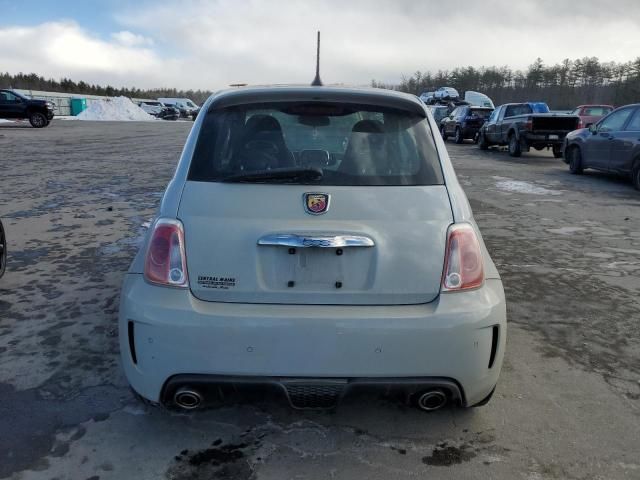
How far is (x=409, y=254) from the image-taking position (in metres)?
2.49

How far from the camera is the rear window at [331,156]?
267 cm

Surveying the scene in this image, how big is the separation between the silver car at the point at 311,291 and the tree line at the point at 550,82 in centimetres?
7612

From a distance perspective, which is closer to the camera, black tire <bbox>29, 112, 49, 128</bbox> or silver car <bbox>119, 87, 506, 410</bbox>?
silver car <bbox>119, 87, 506, 410</bbox>

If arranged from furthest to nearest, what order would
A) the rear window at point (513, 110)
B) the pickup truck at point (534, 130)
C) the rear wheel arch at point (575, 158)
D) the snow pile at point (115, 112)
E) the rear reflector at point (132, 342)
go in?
the snow pile at point (115, 112)
the rear window at point (513, 110)
the pickup truck at point (534, 130)
the rear wheel arch at point (575, 158)
the rear reflector at point (132, 342)

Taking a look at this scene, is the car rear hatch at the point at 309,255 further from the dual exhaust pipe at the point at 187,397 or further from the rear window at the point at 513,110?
the rear window at the point at 513,110

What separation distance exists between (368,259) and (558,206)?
7.82 m

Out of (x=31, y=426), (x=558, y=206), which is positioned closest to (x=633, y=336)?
(x=31, y=426)

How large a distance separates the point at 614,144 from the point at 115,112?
2018 inches

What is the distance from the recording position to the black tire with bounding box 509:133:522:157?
1858cm

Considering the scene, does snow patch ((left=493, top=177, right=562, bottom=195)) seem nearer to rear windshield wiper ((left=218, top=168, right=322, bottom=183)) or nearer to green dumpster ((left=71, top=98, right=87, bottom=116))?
rear windshield wiper ((left=218, top=168, right=322, bottom=183))

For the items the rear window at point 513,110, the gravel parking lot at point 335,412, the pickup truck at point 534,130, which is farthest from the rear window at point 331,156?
the rear window at point 513,110

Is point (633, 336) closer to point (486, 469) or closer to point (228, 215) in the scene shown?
point (486, 469)

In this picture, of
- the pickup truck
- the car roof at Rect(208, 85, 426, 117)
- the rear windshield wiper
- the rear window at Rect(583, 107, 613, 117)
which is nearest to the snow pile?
the rear window at Rect(583, 107, 613, 117)

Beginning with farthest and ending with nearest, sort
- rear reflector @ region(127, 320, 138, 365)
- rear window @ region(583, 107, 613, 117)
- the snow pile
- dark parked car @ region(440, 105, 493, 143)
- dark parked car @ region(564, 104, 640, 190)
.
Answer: the snow pile
rear window @ region(583, 107, 613, 117)
dark parked car @ region(440, 105, 493, 143)
dark parked car @ region(564, 104, 640, 190)
rear reflector @ region(127, 320, 138, 365)
